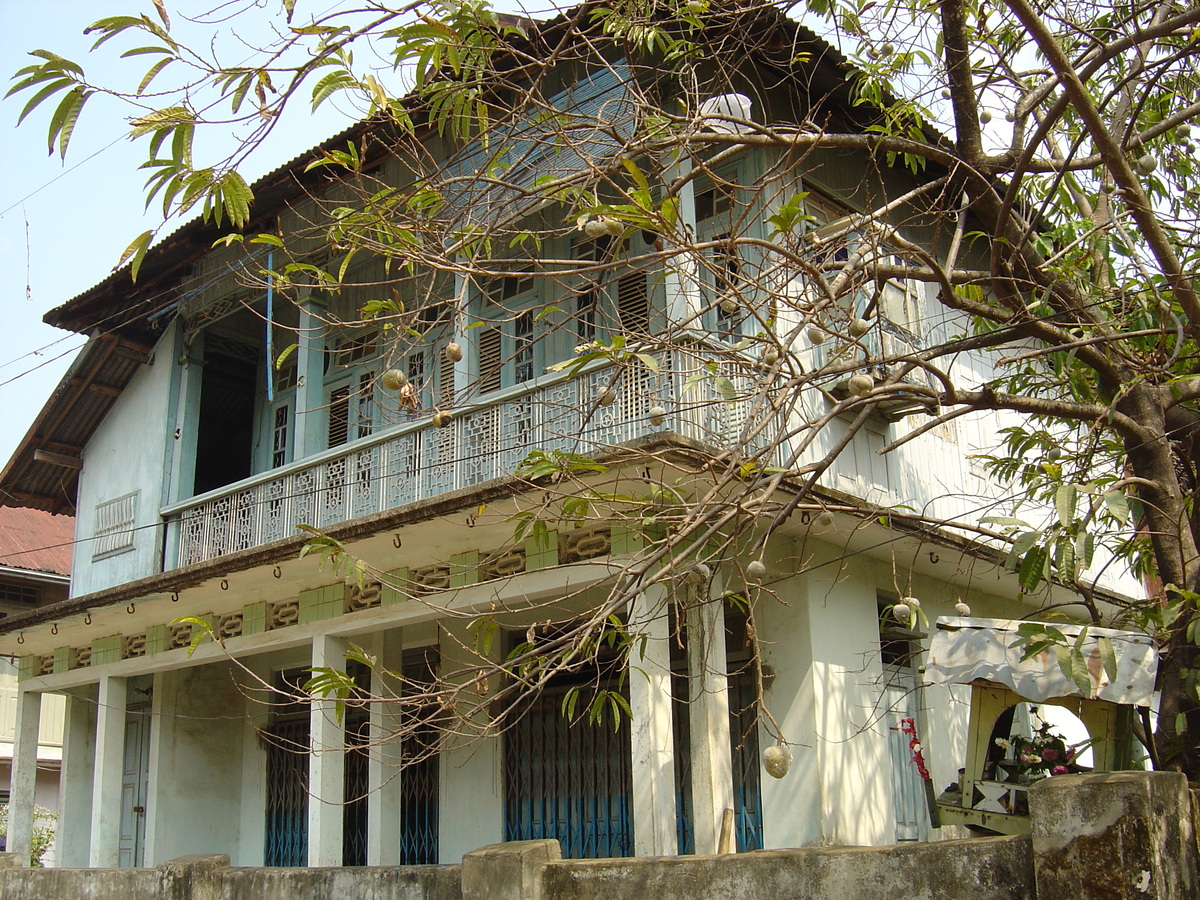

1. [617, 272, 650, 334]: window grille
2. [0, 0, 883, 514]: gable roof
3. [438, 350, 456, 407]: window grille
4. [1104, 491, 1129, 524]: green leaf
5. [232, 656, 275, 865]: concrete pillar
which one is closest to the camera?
[1104, 491, 1129, 524]: green leaf

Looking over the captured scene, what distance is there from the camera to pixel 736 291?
4.83 metres

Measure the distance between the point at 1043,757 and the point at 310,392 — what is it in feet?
22.0

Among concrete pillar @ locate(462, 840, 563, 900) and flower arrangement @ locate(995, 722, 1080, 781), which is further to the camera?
flower arrangement @ locate(995, 722, 1080, 781)

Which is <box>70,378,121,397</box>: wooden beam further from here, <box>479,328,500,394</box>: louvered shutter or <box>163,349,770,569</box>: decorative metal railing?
<box>479,328,500,394</box>: louvered shutter

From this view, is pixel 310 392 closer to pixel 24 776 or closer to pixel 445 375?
pixel 445 375

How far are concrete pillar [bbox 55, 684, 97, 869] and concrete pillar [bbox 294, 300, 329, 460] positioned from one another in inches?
150

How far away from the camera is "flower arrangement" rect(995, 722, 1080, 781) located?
19.4ft

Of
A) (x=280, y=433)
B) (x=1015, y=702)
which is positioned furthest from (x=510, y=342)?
(x=1015, y=702)

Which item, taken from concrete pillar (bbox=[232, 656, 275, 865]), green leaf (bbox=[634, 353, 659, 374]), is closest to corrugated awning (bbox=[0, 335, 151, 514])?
concrete pillar (bbox=[232, 656, 275, 865])

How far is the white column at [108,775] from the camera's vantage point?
10.6m

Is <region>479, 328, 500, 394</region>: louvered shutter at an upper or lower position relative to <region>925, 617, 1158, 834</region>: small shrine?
upper

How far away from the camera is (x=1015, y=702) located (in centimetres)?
611

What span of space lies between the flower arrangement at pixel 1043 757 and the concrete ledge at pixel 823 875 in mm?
2243

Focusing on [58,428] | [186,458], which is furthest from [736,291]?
[58,428]
